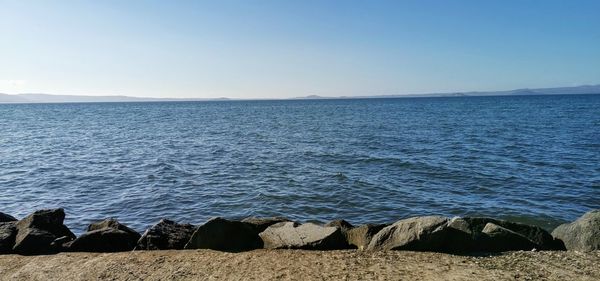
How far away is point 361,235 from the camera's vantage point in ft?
31.8

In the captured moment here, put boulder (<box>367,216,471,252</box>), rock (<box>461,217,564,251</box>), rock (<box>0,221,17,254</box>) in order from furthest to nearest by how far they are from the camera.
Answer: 1. rock (<box>0,221,17,254</box>)
2. rock (<box>461,217,564,251</box>)
3. boulder (<box>367,216,471,252</box>)

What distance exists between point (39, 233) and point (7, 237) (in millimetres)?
798

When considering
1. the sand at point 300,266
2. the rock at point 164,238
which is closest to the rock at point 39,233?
the sand at point 300,266

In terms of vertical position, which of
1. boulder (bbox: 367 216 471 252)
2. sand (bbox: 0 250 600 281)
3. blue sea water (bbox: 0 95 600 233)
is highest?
boulder (bbox: 367 216 471 252)

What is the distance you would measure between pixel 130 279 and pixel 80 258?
5.88 feet

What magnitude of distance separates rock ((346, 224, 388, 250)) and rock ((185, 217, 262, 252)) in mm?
1989

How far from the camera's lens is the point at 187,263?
8281 mm

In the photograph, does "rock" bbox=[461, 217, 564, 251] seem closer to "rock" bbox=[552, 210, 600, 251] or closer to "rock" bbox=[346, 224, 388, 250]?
"rock" bbox=[552, 210, 600, 251]

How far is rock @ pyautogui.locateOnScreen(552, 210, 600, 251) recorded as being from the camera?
363 inches

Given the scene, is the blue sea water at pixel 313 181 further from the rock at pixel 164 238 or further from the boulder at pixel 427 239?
the boulder at pixel 427 239

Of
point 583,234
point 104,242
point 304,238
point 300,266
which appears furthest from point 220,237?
point 583,234

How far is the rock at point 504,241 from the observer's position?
8961mm

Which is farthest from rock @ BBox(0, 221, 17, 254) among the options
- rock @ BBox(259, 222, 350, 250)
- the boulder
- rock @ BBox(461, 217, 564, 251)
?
rock @ BBox(461, 217, 564, 251)

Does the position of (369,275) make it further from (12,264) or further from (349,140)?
(349,140)
